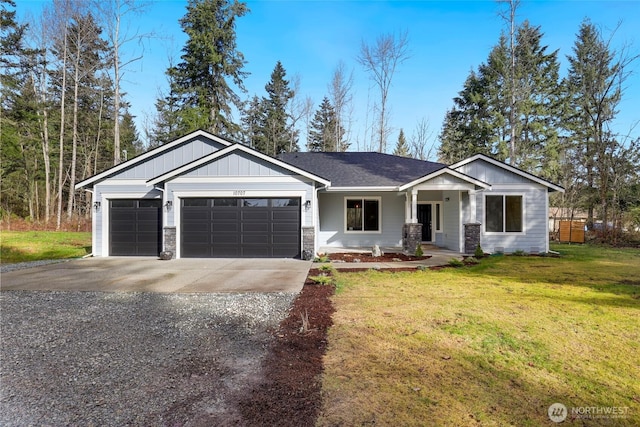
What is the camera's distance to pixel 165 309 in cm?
543

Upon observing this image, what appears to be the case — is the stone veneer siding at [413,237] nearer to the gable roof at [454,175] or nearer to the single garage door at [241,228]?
the gable roof at [454,175]

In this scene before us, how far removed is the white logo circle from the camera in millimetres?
2434

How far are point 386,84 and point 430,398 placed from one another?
83.2ft

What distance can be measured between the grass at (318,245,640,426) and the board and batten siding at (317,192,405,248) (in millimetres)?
6929

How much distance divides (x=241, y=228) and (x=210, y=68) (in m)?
17.0

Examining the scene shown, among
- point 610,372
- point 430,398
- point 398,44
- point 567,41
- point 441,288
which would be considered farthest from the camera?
point 567,41

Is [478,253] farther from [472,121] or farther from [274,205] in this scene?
[472,121]

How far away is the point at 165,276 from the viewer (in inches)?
325

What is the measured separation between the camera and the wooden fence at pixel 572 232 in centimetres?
1652

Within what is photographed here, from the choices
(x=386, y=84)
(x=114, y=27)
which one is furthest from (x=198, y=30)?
(x=386, y=84)

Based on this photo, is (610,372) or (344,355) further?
(344,355)

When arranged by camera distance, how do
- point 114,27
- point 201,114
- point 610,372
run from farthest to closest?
1. point 201,114
2. point 114,27
3. point 610,372

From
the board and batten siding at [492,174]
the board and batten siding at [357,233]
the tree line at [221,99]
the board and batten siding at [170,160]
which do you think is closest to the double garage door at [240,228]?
the board and batten siding at [170,160]

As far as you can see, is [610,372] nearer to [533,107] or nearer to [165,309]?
[165,309]
